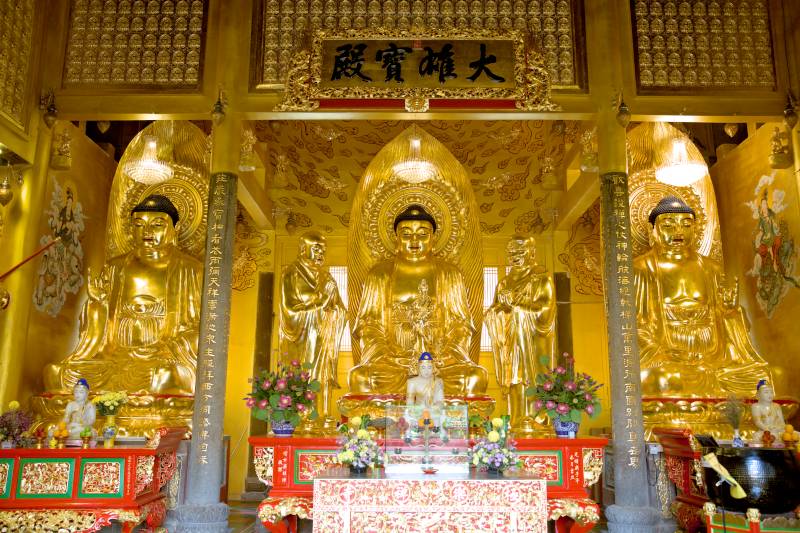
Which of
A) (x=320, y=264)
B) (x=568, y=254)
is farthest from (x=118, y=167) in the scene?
(x=568, y=254)

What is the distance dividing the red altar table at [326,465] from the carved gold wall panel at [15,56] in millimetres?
3861

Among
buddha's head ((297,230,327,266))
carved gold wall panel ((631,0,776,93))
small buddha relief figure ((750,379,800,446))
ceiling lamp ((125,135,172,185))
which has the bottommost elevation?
small buddha relief figure ((750,379,800,446))

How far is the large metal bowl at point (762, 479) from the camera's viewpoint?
4.79 m

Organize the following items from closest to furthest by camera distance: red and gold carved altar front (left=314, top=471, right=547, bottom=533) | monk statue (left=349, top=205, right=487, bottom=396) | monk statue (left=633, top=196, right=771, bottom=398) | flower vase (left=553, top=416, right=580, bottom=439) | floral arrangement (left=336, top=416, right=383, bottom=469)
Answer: red and gold carved altar front (left=314, top=471, right=547, bottom=533) < floral arrangement (left=336, top=416, right=383, bottom=469) < flower vase (left=553, top=416, right=580, bottom=439) < monk statue (left=633, top=196, right=771, bottom=398) < monk statue (left=349, top=205, right=487, bottom=396)

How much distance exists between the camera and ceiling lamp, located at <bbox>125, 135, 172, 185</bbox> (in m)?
9.14

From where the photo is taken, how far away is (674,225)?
8805 mm

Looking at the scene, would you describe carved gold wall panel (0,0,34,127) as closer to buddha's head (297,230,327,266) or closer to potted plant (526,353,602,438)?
buddha's head (297,230,327,266)

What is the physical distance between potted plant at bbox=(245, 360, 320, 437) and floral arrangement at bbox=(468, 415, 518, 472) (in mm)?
1882

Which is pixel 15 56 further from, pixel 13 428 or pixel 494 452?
pixel 494 452

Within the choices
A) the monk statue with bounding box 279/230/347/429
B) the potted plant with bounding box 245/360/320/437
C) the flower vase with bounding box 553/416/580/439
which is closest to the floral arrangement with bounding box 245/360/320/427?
the potted plant with bounding box 245/360/320/437

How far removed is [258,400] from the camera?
6.37 metres

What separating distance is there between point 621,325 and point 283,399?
3036 mm

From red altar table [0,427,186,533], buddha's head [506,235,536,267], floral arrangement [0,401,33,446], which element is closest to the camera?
red altar table [0,427,186,533]

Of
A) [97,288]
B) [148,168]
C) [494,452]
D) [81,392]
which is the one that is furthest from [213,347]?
[148,168]
